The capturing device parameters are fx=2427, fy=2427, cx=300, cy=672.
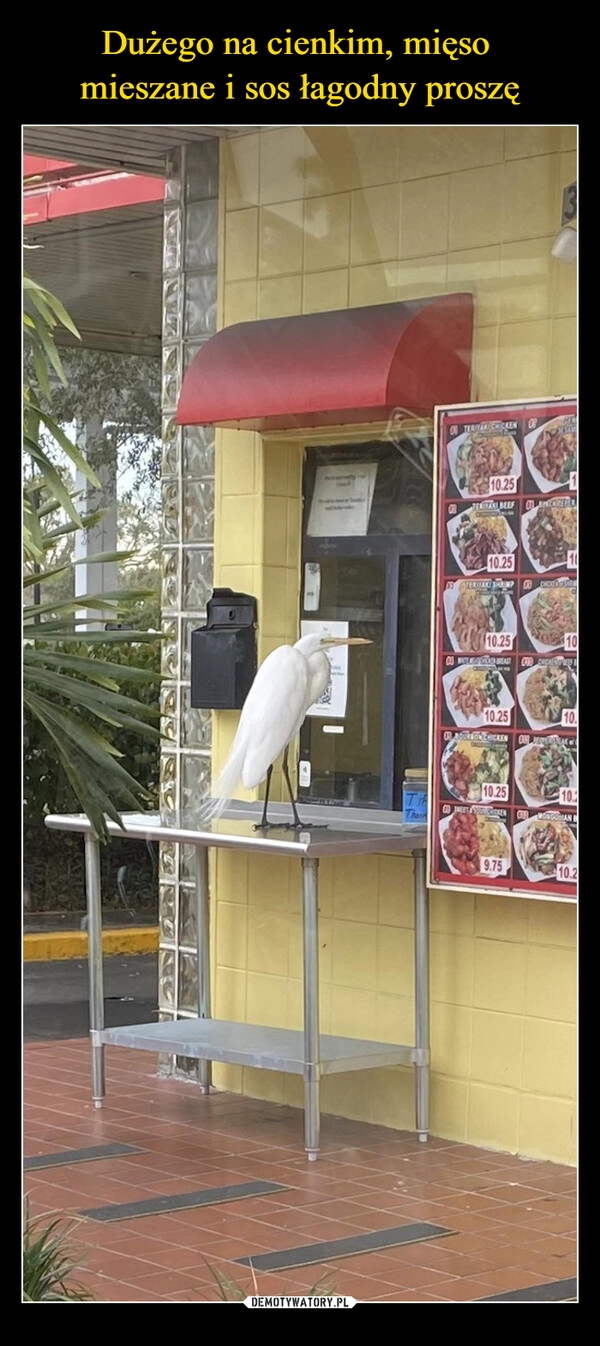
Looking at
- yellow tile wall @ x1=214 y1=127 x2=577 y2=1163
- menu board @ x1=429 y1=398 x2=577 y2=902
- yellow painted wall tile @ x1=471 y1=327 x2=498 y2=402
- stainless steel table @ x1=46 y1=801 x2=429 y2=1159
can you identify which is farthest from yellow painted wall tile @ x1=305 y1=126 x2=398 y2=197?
stainless steel table @ x1=46 y1=801 x2=429 y2=1159

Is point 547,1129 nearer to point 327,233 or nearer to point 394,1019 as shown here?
point 394,1019

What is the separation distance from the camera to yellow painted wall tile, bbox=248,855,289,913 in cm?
516

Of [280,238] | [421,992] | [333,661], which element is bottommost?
[421,992]

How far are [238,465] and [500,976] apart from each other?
122 centimetres

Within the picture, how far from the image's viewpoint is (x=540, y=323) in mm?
4875

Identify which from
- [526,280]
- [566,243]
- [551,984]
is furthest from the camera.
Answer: [551,984]

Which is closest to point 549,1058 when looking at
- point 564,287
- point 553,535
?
point 553,535

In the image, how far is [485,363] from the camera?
4.93m

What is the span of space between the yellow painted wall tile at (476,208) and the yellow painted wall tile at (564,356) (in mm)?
232

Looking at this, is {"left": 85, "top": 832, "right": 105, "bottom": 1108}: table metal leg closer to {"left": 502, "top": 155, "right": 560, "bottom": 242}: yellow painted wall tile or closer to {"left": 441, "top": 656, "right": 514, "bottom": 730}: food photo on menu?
{"left": 441, "top": 656, "right": 514, "bottom": 730}: food photo on menu

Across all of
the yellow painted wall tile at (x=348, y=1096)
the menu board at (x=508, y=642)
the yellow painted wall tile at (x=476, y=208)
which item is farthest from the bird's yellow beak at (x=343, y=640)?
the yellow painted wall tile at (x=348, y=1096)

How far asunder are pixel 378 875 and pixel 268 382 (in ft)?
3.64

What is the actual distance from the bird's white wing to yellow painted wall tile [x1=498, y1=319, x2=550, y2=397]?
0.70m
